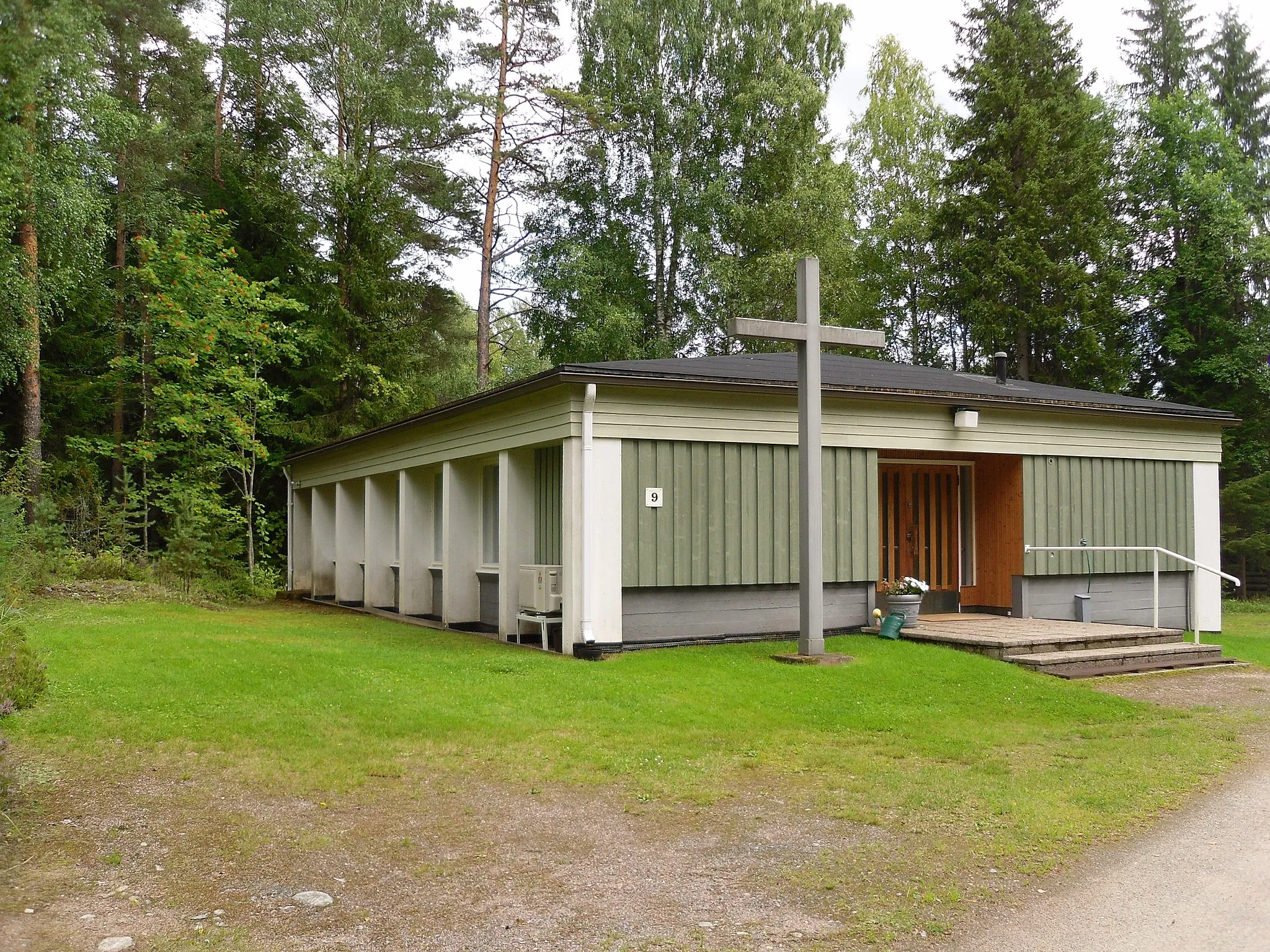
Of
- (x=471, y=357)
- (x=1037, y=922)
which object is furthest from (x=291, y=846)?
(x=471, y=357)

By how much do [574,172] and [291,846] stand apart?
2555 centimetres

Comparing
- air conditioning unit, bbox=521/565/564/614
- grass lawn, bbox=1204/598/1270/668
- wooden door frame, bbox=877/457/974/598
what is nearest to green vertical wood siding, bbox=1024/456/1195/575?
wooden door frame, bbox=877/457/974/598

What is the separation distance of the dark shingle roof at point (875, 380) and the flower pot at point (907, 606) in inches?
91.7

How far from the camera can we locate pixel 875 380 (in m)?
12.7

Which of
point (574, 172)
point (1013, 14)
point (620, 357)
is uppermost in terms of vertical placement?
point (1013, 14)

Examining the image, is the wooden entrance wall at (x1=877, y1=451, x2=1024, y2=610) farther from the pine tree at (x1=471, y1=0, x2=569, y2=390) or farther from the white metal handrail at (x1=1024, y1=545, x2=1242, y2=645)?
the pine tree at (x1=471, y1=0, x2=569, y2=390)

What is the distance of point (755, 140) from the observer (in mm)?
27703

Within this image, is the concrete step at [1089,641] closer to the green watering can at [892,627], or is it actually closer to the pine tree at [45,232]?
the green watering can at [892,627]

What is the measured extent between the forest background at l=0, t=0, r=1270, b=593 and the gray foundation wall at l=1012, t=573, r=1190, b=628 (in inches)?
487

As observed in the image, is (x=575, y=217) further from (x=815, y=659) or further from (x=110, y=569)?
(x=815, y=659)

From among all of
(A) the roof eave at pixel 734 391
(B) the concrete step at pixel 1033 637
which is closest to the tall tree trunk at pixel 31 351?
(A) the roof eave at pixel 734 391

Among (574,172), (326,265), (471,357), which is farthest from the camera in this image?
(471,357)

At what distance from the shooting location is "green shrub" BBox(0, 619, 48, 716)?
6.81 metres

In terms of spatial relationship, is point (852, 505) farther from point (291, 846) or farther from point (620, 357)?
point (620, 357)
